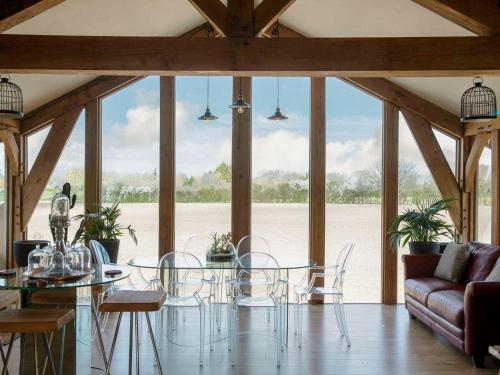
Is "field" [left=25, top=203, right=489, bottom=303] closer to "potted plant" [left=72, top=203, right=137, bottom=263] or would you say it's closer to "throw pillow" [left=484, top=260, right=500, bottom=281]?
"potted plant" [left=72, top=203, right=137, bottom=263]

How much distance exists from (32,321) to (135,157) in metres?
4.17

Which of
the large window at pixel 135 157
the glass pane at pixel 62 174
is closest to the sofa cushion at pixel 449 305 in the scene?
the large window at pixel 135 157

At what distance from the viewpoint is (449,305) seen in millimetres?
4504

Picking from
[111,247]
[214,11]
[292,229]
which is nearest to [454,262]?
[292,229]

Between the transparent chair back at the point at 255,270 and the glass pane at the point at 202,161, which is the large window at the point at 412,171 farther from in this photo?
the glass pane at the point at 202,161

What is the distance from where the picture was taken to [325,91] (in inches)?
265

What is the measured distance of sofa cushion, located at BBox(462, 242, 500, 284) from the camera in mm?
5004

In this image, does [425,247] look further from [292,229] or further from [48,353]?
[48,353]

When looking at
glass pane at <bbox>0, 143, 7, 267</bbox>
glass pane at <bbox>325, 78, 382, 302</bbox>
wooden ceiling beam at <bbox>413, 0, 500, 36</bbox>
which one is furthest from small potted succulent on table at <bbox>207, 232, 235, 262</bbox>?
glass pane at <bbox>0, 143, 7, 267</bbox>

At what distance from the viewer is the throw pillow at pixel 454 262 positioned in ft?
17.4

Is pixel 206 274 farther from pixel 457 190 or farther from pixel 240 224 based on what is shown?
pixel 457 190

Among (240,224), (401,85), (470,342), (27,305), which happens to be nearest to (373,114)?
(401,85)

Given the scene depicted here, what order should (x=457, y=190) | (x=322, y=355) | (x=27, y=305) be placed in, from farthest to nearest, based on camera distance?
(x=457, y=190)
(x=322, y=355)
(x=27, y=305)

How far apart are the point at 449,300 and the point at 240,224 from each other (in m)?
2.87
